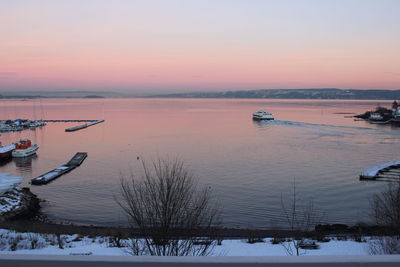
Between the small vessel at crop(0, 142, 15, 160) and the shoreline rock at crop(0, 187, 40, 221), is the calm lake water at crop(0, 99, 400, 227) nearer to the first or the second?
the shoreline rock at crop(0, 187, 40, 221)

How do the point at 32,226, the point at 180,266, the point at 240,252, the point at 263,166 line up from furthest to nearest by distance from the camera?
the point at 263,166
the point at 32,226
the point at 240,252
the point at 180,266

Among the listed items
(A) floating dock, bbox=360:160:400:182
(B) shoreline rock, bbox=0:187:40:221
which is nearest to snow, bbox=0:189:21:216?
(B) shoreline rock, bbox=0:187:40:221

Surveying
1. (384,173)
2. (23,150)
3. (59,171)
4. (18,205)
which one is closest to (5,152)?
(23,150)

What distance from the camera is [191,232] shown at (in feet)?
18.6

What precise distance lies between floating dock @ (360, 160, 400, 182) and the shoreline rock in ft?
62.9

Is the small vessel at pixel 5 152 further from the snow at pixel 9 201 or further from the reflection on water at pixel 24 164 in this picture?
the snow at pixel 9 201

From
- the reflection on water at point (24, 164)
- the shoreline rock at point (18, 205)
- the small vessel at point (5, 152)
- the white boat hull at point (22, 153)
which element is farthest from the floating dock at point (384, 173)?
A: the small vessel at point (5, 152)

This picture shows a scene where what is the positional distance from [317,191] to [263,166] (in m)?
6.69

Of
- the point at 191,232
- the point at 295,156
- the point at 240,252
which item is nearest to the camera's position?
the point at 191,232

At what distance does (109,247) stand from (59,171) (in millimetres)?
17320

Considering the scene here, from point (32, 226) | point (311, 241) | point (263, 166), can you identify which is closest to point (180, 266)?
point (311, 241)

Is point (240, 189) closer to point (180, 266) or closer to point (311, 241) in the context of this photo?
point (311, 241)

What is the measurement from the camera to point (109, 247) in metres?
8.88

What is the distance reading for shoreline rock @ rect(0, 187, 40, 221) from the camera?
15406 mm
